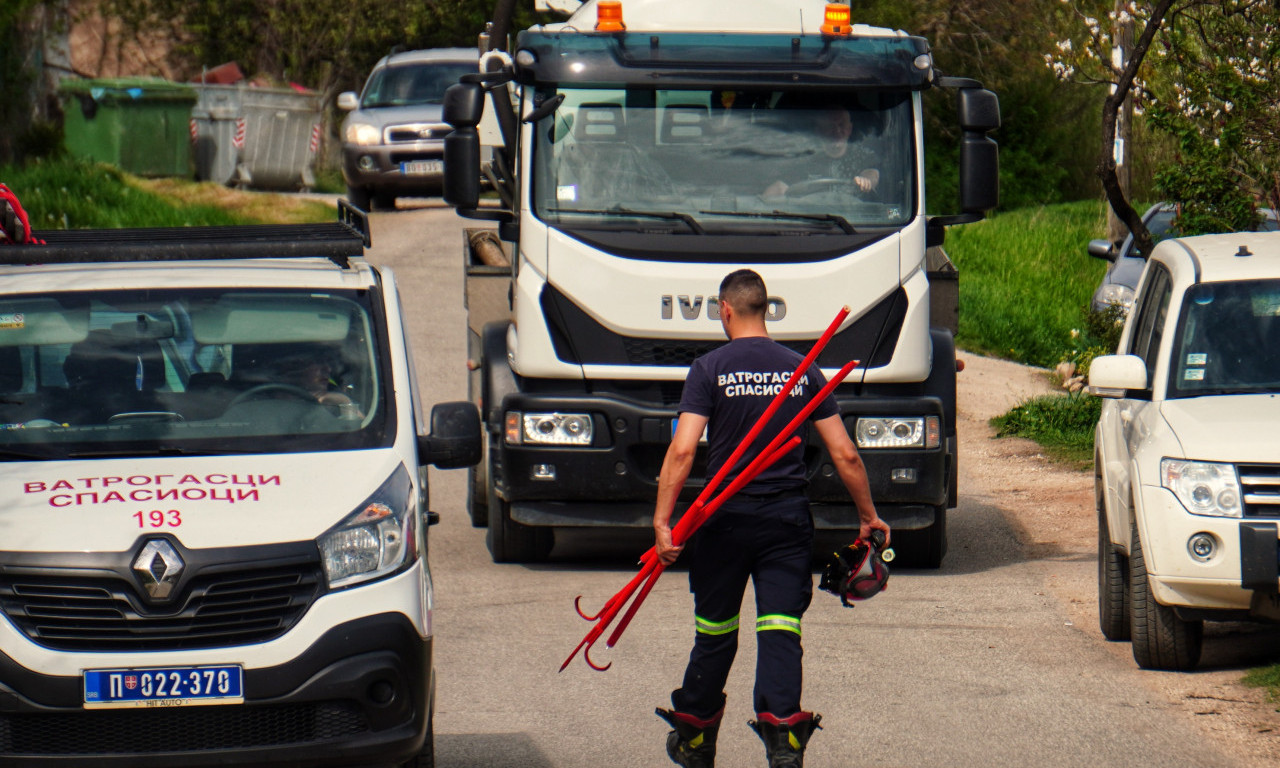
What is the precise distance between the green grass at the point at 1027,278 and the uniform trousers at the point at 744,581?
13589 mm

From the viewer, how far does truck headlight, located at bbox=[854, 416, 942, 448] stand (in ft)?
30.9

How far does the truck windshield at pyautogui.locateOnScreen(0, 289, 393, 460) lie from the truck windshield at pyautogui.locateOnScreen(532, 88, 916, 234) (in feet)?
10.3

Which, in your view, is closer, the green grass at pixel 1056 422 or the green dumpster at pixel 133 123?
the green grass at pixel 1056 422

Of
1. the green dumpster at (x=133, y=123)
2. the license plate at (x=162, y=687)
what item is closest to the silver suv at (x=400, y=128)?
the green dumpster at (x=133, y=123)

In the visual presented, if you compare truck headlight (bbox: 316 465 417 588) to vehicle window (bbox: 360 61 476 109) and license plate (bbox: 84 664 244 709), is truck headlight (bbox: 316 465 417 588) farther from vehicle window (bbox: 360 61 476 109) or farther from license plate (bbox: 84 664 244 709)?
vehicle window (bbox: 360 61 476 109)

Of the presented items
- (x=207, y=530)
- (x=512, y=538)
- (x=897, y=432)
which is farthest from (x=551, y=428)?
(x=207, y=530)

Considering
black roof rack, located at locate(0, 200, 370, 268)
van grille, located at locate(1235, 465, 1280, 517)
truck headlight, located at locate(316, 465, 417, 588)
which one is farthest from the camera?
van grille, located at locate(1235, 465, 1280, 517)

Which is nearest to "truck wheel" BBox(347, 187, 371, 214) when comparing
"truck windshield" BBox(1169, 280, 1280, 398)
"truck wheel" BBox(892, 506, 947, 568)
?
"truck wheel" BBox(892, 506, 947, 568)

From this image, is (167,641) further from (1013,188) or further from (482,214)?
(1013,188)

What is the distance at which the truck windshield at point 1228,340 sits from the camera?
789 cm

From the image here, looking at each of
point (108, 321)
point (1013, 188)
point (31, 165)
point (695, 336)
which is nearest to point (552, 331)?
point (695, 336)

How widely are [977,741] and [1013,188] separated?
2742 cm

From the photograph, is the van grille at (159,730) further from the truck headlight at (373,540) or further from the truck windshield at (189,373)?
the truck windshield at (189,373)

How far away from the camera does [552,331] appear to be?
942 cm
